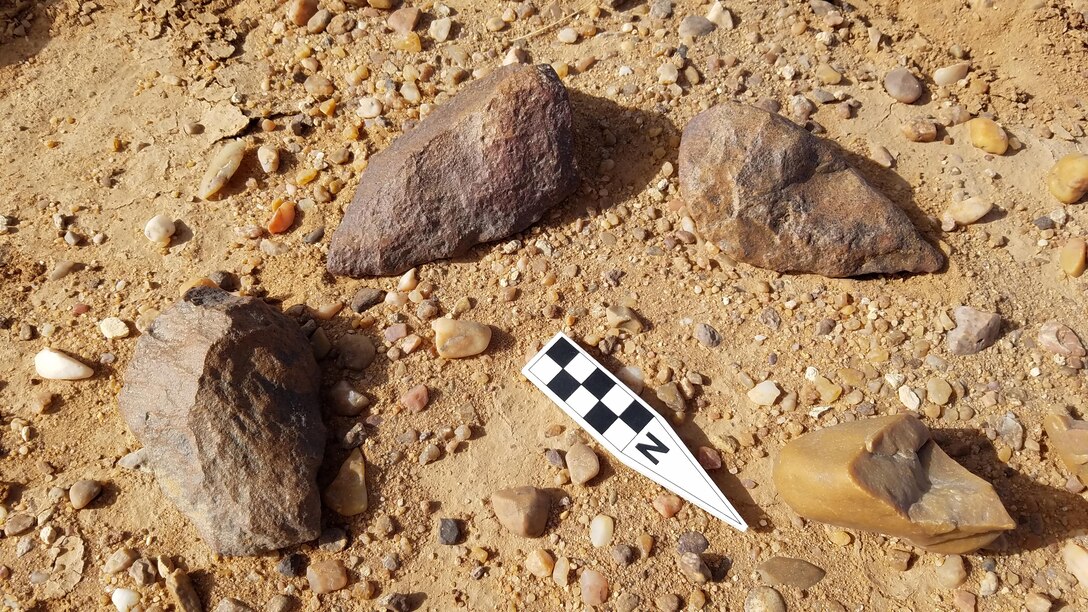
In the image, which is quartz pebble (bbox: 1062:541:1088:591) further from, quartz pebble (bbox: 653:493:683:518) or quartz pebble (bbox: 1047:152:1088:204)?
quartz pebble (bbox: 1047:152:1088:204)

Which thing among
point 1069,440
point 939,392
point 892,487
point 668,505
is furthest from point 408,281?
point 1069,440

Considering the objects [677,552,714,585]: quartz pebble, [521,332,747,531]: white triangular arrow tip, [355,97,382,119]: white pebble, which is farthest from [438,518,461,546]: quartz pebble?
[355,97,382,119]: white pebble

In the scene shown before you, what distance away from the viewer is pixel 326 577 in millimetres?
1847

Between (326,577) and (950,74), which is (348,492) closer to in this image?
(326,577)

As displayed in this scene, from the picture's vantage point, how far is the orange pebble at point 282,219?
7.86 feet

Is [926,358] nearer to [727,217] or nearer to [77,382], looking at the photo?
[727,217]

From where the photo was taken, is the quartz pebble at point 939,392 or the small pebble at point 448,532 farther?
the quartz pebble at point 939,392

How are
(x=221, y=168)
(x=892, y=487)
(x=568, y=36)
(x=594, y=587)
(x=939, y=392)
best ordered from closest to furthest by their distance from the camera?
(x=892, y=487)
(x=594, y=587)
(x=939, y=392)
(x=221, y=168)
(x=568, y=36)

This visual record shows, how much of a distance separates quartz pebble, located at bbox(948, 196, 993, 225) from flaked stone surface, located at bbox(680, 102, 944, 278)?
20 centimetres

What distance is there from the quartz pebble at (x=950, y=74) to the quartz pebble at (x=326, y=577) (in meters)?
2.53

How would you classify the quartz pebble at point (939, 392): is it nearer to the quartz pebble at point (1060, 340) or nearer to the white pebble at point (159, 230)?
the quartz pebble at point (1060, 340)

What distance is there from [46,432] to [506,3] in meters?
2.10

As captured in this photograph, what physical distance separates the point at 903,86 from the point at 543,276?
4.74 ft

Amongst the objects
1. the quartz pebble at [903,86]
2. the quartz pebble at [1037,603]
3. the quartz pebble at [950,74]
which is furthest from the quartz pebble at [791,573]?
the quartz pebble at [950,74]
